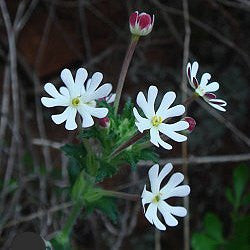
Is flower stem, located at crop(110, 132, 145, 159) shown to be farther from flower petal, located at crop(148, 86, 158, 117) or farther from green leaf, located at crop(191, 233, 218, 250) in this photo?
green leaf, located at crop(191, 233, 218, 250)

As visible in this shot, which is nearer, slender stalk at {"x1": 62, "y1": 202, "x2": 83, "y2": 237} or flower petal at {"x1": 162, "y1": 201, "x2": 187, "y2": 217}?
flower petal at {"x1": 162, "y1": 201, "x2": 187, "y2": 217}

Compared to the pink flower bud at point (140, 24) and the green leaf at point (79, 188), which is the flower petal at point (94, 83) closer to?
the pink flower bud at point (140, 24)

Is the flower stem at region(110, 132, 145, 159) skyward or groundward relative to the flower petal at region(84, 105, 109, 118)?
groundward

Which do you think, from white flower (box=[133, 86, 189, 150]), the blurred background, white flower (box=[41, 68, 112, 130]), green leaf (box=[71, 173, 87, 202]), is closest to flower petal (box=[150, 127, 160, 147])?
white flower (box=[133, 86, 189, 150])

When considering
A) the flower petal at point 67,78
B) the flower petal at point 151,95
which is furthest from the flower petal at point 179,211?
the flower petal at point 67,78

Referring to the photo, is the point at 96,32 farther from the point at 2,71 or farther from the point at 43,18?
the point at 2,71

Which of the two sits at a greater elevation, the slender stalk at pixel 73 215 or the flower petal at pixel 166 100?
the flower petal at pixel 166 100

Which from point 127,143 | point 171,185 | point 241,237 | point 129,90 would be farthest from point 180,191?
point 129,90
